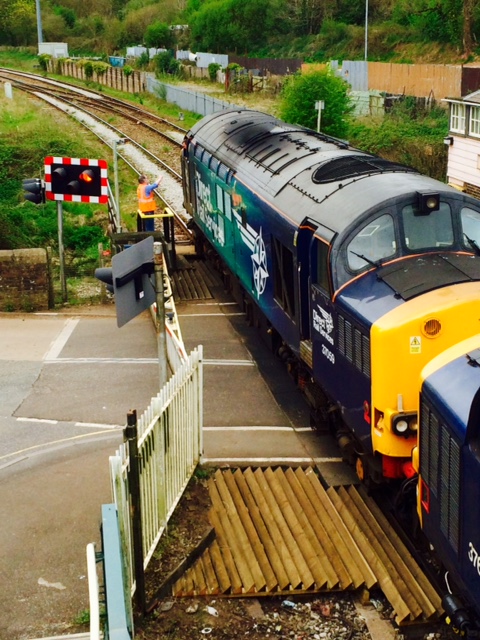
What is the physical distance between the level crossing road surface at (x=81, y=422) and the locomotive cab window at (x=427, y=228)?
2.72m

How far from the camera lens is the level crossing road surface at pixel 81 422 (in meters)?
7.69

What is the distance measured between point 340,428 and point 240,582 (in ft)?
9.09

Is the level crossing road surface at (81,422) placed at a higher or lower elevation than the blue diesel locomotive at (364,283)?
lower

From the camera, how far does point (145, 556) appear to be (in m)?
7.43

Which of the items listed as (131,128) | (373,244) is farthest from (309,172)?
(131,128)

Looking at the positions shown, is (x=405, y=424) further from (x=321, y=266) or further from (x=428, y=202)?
(x=428, y=202)

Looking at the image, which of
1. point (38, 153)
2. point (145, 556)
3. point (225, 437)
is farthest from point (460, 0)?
point (145, 556)

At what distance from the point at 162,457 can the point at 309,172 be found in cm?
552

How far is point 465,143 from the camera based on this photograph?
2478 cm

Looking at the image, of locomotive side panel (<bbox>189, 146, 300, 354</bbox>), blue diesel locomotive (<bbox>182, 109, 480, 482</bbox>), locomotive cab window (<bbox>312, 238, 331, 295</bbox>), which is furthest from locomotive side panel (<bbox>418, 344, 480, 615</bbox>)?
locomotive side panel (<bbox>189, 146, 300, 354</bbox>)

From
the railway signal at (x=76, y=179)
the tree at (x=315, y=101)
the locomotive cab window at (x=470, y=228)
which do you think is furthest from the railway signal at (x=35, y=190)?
the tree at (x=315, y=101)

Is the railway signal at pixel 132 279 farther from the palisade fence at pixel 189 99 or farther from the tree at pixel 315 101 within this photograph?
the palisade fence at pixel 189 99

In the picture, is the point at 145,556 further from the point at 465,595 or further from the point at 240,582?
the point at 465,595

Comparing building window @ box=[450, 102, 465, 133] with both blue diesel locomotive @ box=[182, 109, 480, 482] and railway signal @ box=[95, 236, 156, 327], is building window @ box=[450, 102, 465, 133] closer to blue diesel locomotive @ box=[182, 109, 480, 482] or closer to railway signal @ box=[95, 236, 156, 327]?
blue diesel locomotive @ box=[182, 109, 480, 482]
